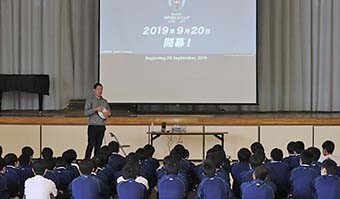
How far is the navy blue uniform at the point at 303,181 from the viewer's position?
6.37m

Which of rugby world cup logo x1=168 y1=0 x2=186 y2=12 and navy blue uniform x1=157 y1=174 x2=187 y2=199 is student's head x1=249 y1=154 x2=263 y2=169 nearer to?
navy blue uniform x1=157 y1=174 x2=187 y2=199

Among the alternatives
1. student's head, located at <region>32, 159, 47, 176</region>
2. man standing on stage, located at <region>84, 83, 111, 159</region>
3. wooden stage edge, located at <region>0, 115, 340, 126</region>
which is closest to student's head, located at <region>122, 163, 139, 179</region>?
student's head, located at <region>32, 159, 47, 176</region>

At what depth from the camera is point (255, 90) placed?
12.0 meters

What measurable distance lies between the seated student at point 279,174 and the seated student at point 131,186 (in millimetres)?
1547

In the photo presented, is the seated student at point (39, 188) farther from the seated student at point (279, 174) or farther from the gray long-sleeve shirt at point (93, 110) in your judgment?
the gray long-sleeve shirt at point (93, 110)

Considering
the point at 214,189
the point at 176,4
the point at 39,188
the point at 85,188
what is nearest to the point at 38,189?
the point at 39,188

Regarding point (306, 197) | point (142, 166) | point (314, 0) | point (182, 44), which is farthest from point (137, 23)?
point (306, 197)

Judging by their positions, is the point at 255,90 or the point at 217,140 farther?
the point at 255,90

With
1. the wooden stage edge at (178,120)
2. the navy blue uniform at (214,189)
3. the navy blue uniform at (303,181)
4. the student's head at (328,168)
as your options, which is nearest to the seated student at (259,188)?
the navy blue uniform at (214,189)

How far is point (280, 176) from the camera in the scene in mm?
6938

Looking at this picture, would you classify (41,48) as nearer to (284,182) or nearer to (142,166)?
(142,166)

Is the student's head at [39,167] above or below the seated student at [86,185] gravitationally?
above

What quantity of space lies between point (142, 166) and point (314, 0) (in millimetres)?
7143

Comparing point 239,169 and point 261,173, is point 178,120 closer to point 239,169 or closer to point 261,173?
point 239,169
